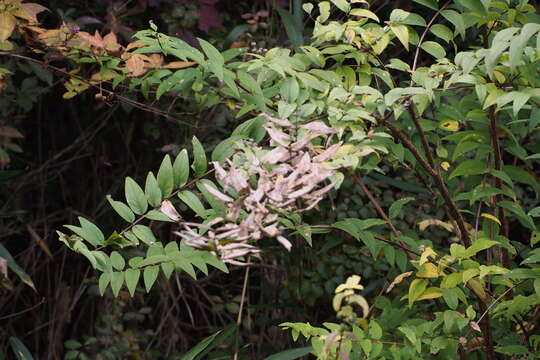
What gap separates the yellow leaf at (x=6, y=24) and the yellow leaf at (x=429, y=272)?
1.13 m

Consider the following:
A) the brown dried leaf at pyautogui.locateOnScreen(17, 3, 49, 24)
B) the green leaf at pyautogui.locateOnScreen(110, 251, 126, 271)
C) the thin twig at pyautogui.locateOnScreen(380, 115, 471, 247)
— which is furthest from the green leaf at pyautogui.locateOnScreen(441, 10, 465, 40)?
the brown dried leaf at pyautogui.locateOnScreen(17, 3, 49, 24)

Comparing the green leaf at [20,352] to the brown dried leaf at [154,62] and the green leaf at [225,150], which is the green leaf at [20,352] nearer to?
the brown dried leaf at [154,62]

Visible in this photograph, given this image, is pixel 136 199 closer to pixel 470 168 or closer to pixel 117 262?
pixel 117 262

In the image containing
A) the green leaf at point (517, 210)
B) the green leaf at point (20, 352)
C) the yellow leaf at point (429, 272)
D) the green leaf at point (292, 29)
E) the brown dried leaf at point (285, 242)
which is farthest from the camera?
the green leaf at point (292, 29)

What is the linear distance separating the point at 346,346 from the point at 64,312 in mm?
1526

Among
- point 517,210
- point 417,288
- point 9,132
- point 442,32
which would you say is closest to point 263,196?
point 417,288

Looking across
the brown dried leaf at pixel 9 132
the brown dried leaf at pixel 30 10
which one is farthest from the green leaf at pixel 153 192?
the brown dried leaf at pixel 9 132

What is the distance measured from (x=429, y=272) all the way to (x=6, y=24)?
1.17 m

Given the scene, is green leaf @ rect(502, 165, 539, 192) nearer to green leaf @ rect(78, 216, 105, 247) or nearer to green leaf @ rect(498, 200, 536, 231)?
green leaf @ rect(498, 200, 536, 231)

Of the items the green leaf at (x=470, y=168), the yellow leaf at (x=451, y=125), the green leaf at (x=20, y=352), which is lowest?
the green leaf at (x=20, y=352)

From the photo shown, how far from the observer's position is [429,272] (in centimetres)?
160

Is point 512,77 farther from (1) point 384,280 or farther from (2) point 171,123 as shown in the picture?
(2) point 171,123

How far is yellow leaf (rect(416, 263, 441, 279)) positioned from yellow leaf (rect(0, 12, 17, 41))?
113 cm

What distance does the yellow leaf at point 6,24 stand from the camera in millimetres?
1930
